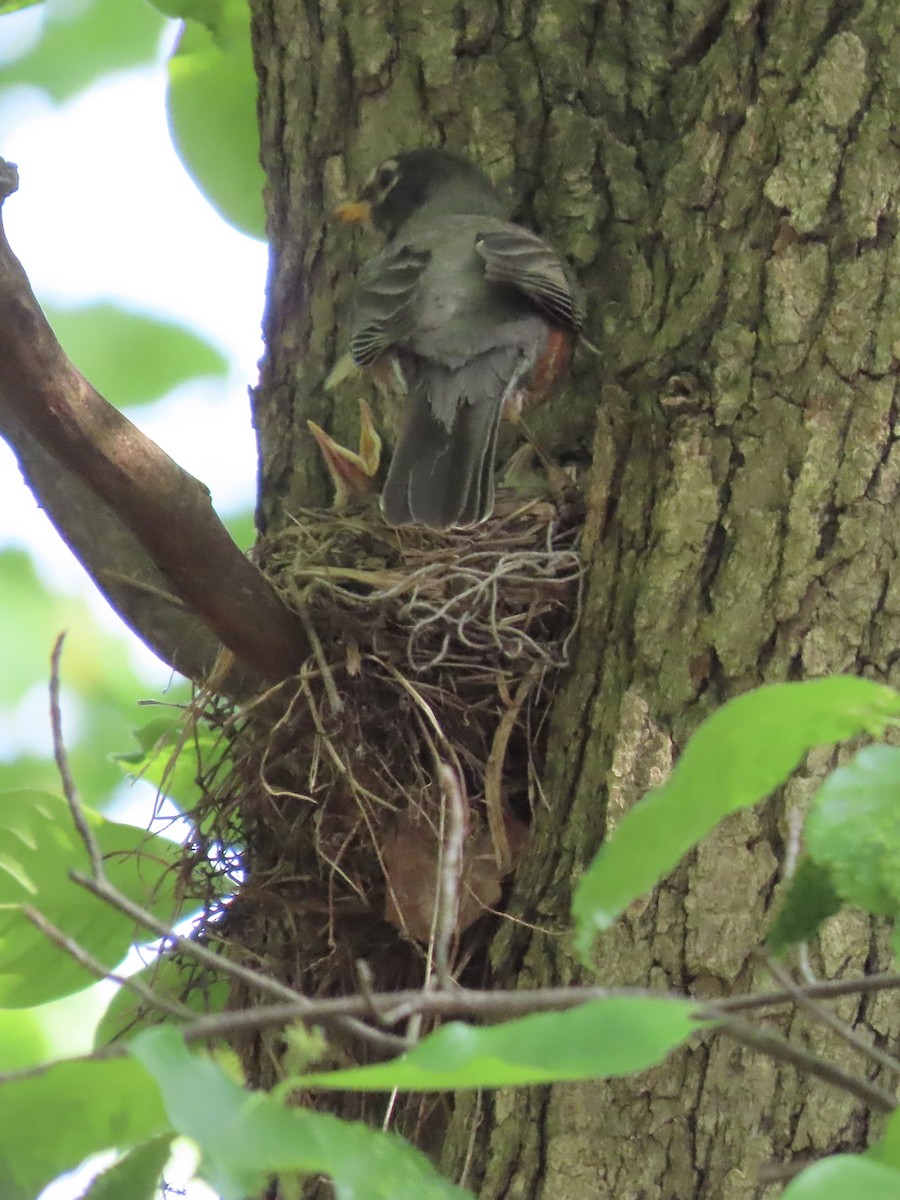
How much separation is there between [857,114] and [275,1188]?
1599 millimetres

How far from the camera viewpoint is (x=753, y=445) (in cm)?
170

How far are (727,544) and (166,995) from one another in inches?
42.1

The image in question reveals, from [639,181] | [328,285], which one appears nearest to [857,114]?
[639,181]

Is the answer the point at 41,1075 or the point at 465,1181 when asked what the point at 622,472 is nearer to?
the point at 465,1181

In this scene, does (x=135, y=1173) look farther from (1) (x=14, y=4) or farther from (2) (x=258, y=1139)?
(1) (x=14, y=4)

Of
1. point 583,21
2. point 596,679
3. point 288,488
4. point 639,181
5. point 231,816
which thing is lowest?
point 231,816

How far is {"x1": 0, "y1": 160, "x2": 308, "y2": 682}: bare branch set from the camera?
139 cm

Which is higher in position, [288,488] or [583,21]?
[583,21]

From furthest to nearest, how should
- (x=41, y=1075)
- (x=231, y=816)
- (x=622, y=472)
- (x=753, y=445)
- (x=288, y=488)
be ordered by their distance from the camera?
1. (x=288, y=488)
2. (x=231, y=816)
3. (x=622, y=472)
4. (x=753, y=445)
5. (x=41, y=1075)

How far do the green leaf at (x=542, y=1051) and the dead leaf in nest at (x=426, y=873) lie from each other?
1141 millimetres

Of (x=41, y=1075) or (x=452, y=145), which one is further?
(x=452, y=145)

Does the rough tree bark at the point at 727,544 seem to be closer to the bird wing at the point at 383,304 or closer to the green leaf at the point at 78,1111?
the bird wing at the point at 383,304

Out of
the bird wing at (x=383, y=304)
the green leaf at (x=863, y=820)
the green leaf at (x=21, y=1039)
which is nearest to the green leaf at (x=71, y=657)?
the green leaf at (x=21, y=1039)

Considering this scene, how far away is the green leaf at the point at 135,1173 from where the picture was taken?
4.60ft
